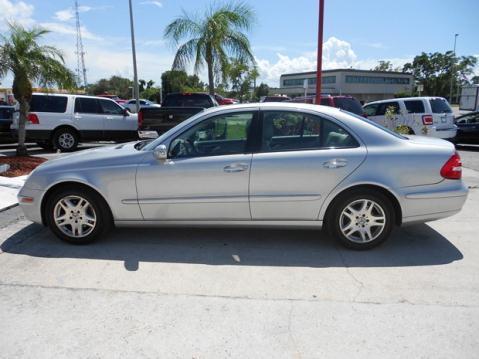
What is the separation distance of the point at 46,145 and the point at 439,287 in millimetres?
12127

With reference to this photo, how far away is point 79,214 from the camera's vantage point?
441 cm

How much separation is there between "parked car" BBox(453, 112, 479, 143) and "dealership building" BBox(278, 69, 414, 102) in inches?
2785

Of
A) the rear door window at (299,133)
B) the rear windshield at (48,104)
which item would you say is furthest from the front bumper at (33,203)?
the rear windshield at (48,104)

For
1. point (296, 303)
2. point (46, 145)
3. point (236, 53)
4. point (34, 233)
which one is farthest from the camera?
point (236, 53)

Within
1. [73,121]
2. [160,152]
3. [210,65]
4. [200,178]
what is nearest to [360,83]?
[210,65]

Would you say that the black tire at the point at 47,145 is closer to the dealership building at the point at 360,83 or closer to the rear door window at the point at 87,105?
the rear door window at the point at 87,105

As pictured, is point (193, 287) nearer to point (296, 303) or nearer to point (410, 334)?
point (296, 303)

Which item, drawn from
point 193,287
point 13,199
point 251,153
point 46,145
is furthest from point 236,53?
point 193,287

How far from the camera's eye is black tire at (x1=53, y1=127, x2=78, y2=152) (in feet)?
39.2

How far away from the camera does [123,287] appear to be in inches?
139

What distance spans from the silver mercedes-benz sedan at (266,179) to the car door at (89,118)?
27.6ft

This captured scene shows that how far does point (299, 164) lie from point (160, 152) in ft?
4.69

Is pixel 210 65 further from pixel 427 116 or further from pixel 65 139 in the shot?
pixel 427 116

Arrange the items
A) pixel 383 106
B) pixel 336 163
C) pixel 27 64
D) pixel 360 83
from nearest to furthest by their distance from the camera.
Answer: pixel 336 163 < pixel 27 64 < pixel 383 106 < pixel 360 83
